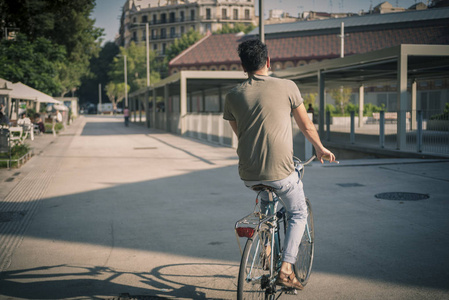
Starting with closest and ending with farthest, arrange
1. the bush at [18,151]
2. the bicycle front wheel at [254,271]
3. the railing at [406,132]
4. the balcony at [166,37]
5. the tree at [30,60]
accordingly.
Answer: the bicycle front wheel at [254,271] → the bush at [18,151] → the railing at [406,132] → the tree at [30,60] → the balcony at [166,37]

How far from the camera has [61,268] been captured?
15.7ft

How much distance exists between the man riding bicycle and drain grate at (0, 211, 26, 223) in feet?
14.8

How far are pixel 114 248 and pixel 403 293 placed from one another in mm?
2904

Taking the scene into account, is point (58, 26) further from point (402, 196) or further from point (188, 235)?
point (188, 235)

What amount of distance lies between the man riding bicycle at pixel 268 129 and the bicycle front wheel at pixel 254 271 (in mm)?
133

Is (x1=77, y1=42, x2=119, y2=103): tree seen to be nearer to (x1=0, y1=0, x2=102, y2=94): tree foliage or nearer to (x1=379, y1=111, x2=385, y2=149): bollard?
(x1=0, y1=0, x2=102, y2=94): tree foliage

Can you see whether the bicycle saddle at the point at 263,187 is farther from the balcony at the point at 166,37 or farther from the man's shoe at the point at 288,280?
the balcony at the point at 166,37

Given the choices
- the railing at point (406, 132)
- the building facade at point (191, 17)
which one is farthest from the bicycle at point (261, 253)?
the building facade at point (191, 17)

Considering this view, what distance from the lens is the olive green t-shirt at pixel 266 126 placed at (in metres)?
3.46

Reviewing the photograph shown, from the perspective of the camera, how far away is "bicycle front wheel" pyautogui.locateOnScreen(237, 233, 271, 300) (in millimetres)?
3199

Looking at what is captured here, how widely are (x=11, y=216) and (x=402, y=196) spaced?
5883 millimetres

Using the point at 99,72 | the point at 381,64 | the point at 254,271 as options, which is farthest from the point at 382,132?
the point at 99,72

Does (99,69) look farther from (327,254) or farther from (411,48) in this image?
(327,254)

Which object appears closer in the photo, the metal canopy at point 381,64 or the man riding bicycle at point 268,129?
the man riding bicycle at point 268,129
